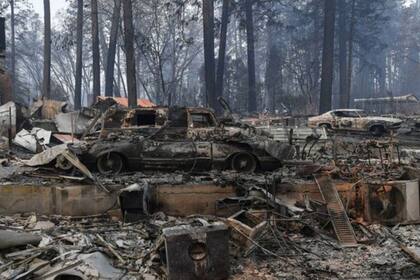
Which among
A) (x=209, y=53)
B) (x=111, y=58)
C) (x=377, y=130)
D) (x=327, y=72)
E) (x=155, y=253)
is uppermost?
(x=111, y=58)

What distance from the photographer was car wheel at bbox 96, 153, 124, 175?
11.7 meters

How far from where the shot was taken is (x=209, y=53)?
1065 inches

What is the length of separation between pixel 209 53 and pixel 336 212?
61.4ft

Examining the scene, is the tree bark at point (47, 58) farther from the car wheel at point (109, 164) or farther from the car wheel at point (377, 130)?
the car wheel at point (109, 164)

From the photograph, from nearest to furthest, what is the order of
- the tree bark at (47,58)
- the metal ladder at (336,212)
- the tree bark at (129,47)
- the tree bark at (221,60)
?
the metal ladder at (336,212) < the tree bark at (129,47) < the tree bark at (221,60) < the tree bark at (47,58)

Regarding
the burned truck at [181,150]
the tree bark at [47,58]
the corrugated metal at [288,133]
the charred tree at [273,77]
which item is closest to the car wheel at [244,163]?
the burned truck at [181,150]

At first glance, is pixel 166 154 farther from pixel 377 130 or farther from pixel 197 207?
pixel 377 130

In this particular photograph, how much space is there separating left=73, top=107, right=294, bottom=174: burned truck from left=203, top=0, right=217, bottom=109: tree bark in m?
13.9

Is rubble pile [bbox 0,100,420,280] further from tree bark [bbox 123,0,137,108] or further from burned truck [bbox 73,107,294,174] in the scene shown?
tree bark [bbox 123,0,137,108]

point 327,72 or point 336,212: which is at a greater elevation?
point 327,72

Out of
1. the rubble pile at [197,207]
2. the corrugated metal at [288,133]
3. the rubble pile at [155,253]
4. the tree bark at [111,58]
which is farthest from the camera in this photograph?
the tree bark at [111,58]

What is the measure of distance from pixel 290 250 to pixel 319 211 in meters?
1.79

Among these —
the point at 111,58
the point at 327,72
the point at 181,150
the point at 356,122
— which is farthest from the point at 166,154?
the point at 111,58

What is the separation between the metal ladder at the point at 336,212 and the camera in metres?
8.76
